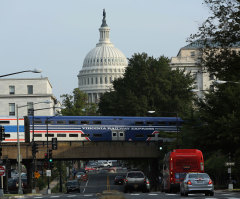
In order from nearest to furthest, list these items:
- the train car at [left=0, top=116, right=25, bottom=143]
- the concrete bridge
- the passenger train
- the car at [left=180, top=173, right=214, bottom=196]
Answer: the car at [left=180, top=173, right=214, bottom=196] → the train car at [left=0, top=116, right=25, bottom=143] → the passenger train → the concrete bridge

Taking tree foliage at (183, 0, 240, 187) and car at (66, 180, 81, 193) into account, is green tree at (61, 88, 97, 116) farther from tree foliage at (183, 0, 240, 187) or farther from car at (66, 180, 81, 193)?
tree foliage at (183, 0, 240, 187)

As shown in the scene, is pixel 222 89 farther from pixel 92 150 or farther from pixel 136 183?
pixel 92 150

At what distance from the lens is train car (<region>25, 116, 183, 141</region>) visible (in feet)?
291

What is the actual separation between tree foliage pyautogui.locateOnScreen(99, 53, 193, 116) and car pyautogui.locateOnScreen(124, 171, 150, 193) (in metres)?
53.4

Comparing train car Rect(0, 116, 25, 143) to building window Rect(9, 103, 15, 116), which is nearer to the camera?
train car Rect(0, 116, 25, 143)

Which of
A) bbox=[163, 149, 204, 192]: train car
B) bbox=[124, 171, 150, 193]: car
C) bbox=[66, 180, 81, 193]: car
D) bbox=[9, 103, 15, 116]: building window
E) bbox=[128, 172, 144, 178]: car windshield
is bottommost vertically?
bbox=[66, 180, 81, 193]: car

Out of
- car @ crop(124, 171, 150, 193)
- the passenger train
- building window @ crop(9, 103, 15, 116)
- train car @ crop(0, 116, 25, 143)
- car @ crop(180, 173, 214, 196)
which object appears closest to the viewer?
car @ crop(180, 173, 214, 196)

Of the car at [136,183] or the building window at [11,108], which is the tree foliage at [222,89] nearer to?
the car at [136,183]

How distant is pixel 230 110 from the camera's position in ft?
192

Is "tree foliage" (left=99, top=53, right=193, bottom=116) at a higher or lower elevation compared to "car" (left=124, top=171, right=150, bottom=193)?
higher

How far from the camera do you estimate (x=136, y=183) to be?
55.5 metres

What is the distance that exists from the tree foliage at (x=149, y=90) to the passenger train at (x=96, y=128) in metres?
16.8

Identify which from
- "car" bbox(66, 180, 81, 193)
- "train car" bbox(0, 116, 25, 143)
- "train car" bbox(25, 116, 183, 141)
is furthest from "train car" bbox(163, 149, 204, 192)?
"train car" bbox(25, 116, 183, 141)

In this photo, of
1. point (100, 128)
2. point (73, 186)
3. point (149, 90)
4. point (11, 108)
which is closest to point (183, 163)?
point (73, 186)
